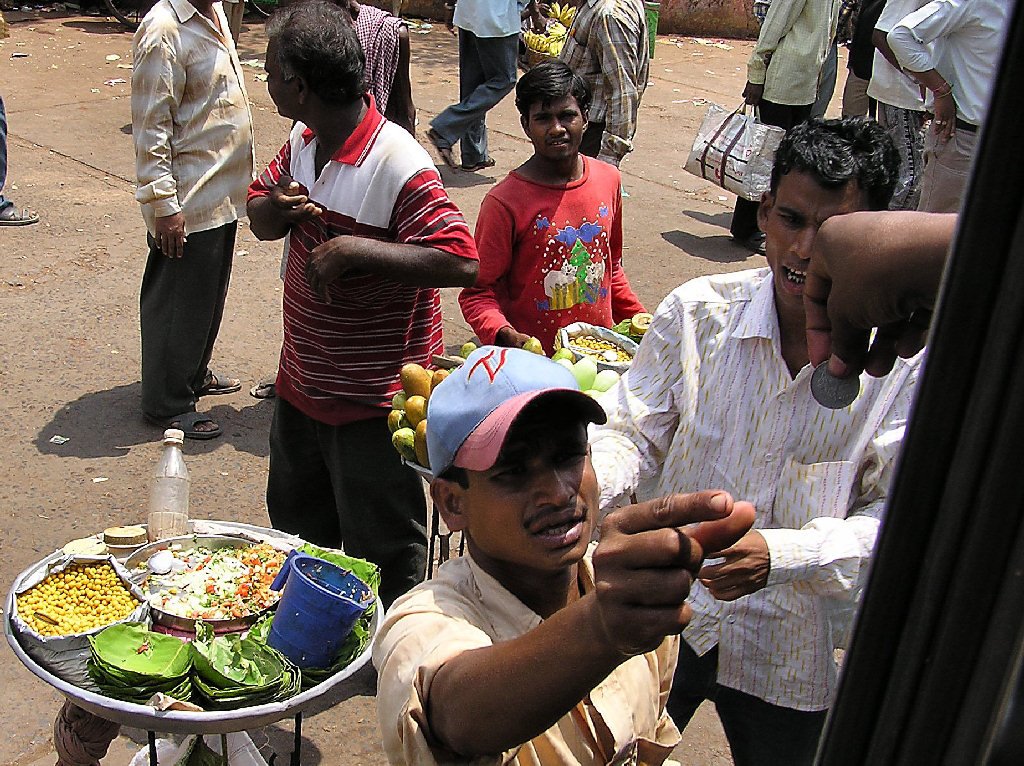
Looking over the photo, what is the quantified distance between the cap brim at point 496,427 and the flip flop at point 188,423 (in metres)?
3.80

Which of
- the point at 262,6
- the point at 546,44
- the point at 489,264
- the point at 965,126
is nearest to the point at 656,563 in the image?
the point at 489,264

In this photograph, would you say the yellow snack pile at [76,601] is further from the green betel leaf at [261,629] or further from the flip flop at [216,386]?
the flip flop at [216,386]

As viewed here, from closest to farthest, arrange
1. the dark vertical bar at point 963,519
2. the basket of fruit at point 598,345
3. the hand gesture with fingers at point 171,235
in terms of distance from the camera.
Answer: the dark vertical bar at point 963,519
the basket of fruit at point 598,345
the hand gesture with fingers at point 171,235

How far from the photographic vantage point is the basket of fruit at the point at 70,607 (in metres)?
2.62

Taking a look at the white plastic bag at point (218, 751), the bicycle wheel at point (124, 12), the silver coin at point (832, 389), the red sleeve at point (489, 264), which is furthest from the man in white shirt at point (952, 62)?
the bicycle wheel at point (124, 12)

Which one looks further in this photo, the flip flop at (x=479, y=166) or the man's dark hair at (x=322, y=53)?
the flip flop at (x=479, y=166)

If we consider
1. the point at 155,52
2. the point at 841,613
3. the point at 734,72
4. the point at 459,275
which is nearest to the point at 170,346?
the point at 155,52

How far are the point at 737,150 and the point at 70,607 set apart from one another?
17.1 feet

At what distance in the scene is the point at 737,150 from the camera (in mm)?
6867

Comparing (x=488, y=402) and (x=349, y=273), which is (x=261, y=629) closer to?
(x=349, y=273)

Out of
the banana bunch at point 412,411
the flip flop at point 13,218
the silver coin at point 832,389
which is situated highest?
the silver coin at point 832,389

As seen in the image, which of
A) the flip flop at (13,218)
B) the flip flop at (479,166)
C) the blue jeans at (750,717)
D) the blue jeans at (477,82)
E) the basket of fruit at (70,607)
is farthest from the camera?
the flip flop at (479,166)

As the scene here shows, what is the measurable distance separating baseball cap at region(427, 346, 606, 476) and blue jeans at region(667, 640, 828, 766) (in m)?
0.94

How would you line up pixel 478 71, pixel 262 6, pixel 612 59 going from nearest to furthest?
1. pixel 612 59
2. pixel 478 71
3. pixel 262 6
